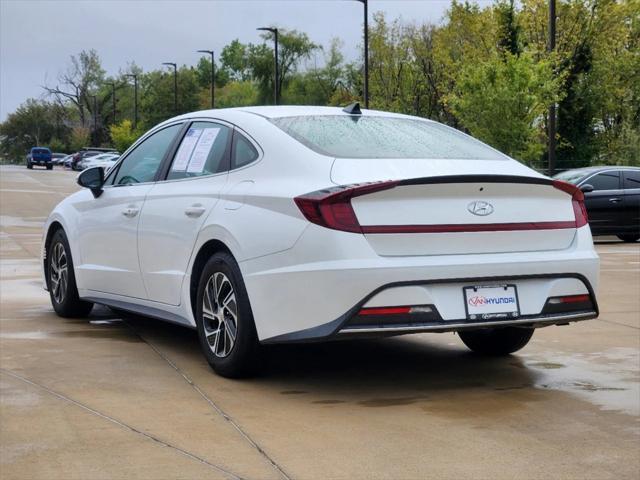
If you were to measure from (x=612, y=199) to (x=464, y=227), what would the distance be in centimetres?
1536

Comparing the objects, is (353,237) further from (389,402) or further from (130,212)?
(130,212)

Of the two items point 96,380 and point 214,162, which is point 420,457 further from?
point 214,162

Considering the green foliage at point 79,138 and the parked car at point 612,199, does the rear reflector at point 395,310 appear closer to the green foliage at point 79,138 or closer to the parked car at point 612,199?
the parked car at point 612,199

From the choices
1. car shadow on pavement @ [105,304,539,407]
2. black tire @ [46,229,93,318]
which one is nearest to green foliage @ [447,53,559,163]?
black tire @ [46,229,93,318]

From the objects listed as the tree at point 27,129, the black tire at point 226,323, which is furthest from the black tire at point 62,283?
the tree at point 27,129

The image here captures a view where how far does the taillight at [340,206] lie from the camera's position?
5.80 metres

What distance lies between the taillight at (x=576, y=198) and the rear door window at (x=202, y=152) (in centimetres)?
201

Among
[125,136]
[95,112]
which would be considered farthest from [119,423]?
[95,112]

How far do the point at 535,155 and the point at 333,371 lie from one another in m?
26.9

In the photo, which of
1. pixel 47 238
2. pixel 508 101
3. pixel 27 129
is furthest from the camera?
pixel 27 129

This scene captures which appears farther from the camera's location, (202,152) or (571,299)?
(202,152)

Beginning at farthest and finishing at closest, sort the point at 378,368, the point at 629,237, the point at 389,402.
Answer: the point at 629,237
the point at 378,368
the point at 389,402

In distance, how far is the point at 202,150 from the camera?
23.9 feet

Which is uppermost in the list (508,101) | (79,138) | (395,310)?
(508,101)
